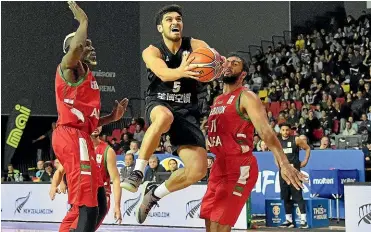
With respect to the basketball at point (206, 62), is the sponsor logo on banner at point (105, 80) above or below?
above

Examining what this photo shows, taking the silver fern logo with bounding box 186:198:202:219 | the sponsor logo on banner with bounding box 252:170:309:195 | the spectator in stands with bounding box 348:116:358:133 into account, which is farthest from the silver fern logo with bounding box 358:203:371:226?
the spectator in stands with bounding box 348:116:358:133

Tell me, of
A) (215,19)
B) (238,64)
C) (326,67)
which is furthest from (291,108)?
(238,64)

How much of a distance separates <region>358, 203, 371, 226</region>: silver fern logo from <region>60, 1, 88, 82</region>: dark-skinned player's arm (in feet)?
20.8

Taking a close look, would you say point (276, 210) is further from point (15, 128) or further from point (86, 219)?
point (15, 128)

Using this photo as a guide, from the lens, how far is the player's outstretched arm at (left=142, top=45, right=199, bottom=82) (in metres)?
6.44

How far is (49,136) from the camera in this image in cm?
2392

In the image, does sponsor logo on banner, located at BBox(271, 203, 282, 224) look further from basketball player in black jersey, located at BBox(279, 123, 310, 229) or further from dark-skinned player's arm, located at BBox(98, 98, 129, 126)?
dark-skinned player's arm, located at BBox(98, 98, 129, 126)

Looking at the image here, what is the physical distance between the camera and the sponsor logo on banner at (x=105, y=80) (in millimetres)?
25812

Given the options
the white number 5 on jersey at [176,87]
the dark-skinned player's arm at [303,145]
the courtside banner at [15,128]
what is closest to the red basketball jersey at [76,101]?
the white number 5 on jersey at [176,87]

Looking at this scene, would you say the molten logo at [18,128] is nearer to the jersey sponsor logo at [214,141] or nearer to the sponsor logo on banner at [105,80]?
the sponsor logo on banner at [105,80]

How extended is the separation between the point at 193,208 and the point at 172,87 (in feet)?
25.8

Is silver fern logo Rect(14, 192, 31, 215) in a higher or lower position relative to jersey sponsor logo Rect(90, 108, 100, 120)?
lower

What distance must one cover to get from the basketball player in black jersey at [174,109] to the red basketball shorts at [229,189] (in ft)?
1.47

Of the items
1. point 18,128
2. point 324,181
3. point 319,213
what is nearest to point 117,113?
point 319,213
